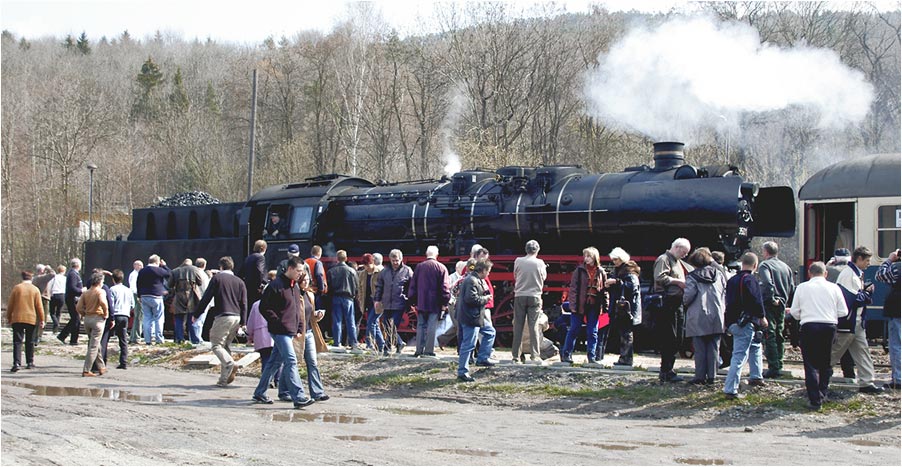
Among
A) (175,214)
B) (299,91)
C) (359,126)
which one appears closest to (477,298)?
(175,214)

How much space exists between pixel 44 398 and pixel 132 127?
6619 centimetres

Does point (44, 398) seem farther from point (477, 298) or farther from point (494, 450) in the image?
point (494, 450)

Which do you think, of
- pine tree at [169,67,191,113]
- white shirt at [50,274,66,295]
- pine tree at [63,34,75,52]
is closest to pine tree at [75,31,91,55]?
pine tree at [63,34,75,52]

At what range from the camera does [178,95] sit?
A: 82.9 m

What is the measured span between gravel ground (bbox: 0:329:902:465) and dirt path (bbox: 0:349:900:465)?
0.8 inches

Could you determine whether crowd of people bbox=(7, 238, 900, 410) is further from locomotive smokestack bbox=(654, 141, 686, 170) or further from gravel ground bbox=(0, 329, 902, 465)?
locomotive smokestack bbox=(654, 141, 686, 170)

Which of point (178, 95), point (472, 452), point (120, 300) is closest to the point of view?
point (472, 452)

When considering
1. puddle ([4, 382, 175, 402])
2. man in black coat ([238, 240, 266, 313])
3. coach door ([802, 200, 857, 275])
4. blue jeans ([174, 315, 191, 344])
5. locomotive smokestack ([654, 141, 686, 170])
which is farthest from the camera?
blue jeans ([174, 315, 191, 344])

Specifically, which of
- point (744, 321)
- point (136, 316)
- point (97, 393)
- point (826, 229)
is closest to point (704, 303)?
point (744, 321)

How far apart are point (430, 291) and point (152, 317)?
24.6ft

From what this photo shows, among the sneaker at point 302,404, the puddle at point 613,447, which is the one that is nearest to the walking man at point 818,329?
the puddle at point 613,447

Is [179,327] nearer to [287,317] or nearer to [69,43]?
[287,317]

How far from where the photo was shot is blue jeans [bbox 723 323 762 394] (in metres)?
11.7

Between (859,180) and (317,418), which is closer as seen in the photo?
(317,418)
